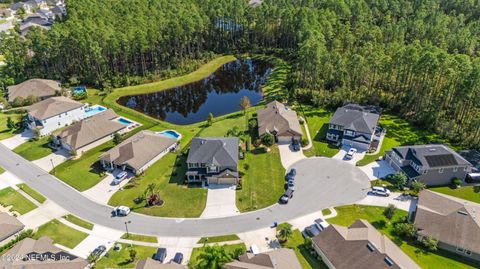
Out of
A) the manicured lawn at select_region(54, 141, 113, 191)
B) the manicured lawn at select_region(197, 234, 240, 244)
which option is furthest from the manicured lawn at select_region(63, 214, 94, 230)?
the manicured lawn at select_region(197, 234, 240, 244)

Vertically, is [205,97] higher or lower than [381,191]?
higher

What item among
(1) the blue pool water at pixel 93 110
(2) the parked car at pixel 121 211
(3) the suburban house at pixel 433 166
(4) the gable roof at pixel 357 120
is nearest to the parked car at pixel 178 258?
(2) the parked car at pixel 121 211

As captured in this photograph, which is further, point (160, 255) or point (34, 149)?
point (34, 149)

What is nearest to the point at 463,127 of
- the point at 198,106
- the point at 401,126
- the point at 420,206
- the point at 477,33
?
the point at 401,126

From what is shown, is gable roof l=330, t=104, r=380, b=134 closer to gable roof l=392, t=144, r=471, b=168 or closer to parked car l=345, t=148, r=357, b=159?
parked car l=345, t=148, r=357, b=159

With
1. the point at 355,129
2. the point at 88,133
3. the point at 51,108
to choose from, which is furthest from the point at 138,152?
the point at 355,129

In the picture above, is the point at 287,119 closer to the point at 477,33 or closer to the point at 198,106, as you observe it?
the point at 198,106

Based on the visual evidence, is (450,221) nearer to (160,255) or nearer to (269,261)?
(269,261)
